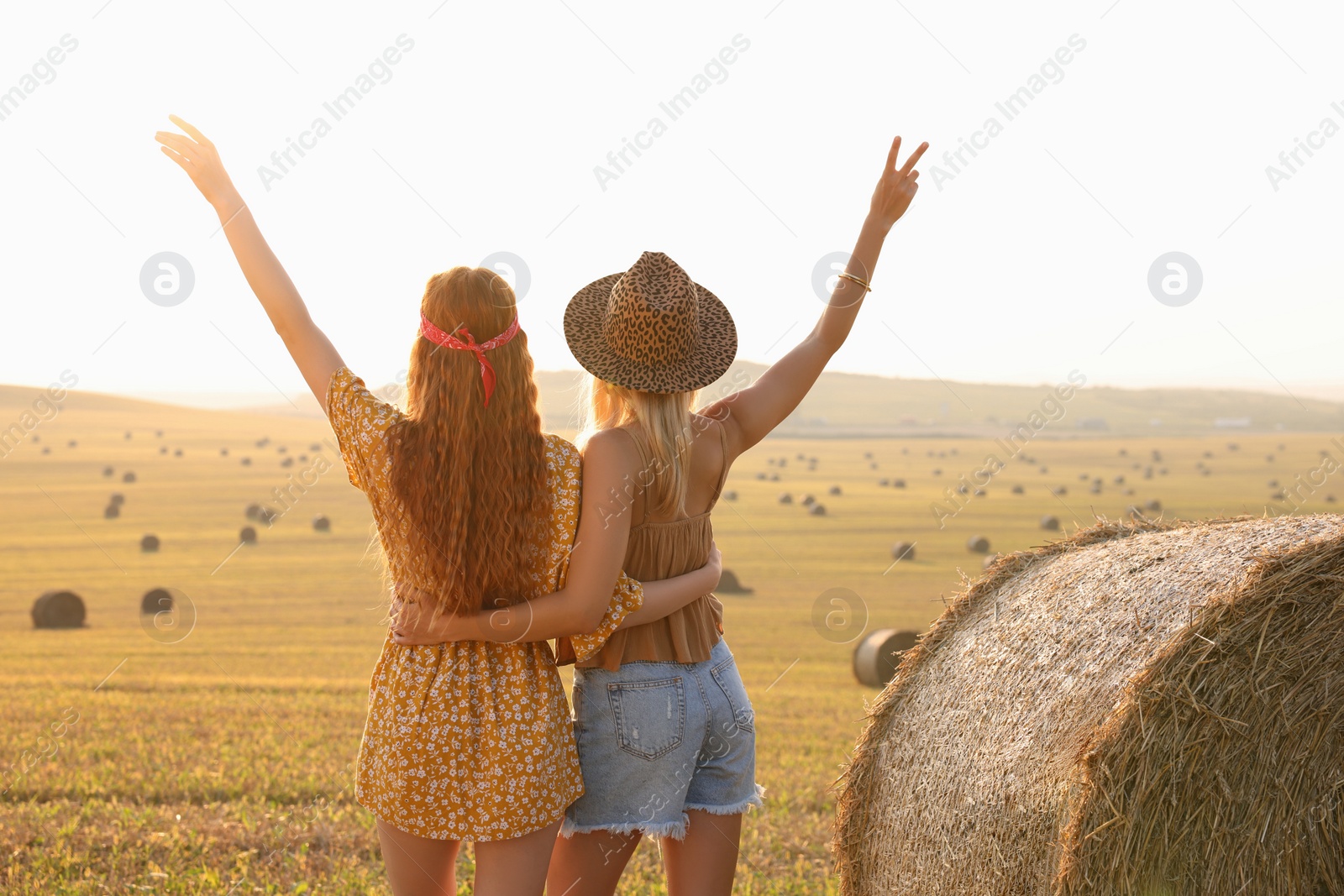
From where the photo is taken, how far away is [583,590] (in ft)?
10.2

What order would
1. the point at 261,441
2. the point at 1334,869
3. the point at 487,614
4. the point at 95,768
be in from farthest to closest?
the point at 261,441
the point at 95,768
the point at 1334,869
the point at 487,614

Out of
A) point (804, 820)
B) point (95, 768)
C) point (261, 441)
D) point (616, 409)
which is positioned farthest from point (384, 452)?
point (261, 441)

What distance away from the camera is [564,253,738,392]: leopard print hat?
3314 millimetres

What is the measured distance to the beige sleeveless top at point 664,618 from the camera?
3.35m

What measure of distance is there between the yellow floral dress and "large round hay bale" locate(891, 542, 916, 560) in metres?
29.4

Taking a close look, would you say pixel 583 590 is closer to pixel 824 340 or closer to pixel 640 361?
→ pixel 640 361

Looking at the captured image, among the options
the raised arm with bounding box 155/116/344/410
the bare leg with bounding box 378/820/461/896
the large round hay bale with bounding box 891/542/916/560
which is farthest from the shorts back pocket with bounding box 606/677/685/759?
the large round hay bale with bounding box 891/542/916/560

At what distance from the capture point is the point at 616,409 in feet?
11.1

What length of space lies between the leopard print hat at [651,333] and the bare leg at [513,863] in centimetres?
137

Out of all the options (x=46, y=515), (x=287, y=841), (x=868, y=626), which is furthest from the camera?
(x=46, y=515)

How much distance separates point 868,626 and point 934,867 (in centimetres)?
1740

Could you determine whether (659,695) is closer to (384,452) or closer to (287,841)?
(384,452)

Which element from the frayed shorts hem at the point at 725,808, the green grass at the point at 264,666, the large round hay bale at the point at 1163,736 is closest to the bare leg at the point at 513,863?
the frayed shorts hem at the point at 725,808

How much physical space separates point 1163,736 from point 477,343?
8.41 ft
